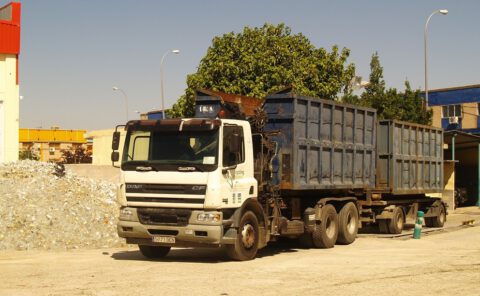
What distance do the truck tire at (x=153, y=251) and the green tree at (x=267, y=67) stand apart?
20382 mm

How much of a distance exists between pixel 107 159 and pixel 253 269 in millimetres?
40736

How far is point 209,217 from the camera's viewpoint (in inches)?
521

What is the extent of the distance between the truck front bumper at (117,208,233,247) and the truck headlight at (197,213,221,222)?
0.04 meters

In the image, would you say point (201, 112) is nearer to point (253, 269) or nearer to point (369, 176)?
point (253, 269)

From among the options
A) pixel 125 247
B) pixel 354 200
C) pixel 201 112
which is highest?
pixel 201 112

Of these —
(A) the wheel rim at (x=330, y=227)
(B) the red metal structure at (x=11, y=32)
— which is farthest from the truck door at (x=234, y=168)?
(B) the red metal structure at (x=11, y=32)

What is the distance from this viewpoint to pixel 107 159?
52219mm

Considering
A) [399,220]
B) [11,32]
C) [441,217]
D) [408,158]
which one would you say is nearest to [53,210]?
[399,220]

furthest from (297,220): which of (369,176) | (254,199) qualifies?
(369,176)

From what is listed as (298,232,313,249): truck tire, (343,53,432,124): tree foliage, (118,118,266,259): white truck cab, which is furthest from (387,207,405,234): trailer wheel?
(343,53,432,124): tree foliage

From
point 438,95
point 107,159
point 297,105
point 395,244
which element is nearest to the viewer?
point 297,105

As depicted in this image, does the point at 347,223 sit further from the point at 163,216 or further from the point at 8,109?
the point at 8,109

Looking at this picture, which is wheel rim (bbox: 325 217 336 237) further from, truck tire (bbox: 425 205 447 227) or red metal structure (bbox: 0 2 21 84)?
red metal structure (bbox: 0 2 21 84)

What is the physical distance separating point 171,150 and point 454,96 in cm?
5279
